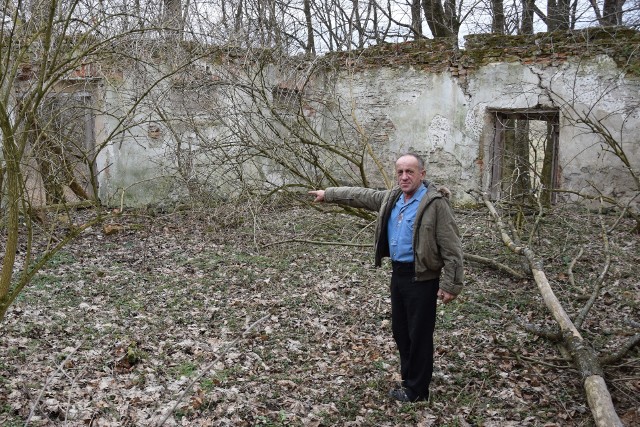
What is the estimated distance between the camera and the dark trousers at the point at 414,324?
4359 millimetres

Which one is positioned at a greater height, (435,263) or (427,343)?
(435,263)

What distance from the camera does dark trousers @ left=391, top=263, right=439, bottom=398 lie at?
436cm

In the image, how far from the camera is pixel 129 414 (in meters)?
4.38

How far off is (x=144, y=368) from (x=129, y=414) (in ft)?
2.69

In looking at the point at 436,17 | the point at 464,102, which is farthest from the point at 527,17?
the point at 464,102

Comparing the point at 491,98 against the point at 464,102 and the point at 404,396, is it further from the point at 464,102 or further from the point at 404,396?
the point at 404,396

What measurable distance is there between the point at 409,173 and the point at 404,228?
1.35 feet

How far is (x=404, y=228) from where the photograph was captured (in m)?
4.42

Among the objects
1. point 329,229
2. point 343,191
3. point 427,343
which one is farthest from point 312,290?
point 427,343

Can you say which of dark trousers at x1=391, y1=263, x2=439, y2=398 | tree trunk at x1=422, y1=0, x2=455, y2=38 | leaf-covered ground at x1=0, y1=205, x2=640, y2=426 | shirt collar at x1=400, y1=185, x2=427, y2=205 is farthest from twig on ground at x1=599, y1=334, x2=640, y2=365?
tree trunk at x1=422, y1=0, x2=455, y2=38

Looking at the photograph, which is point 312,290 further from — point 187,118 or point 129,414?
point 187,118

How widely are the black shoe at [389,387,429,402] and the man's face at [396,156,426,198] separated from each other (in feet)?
5.19

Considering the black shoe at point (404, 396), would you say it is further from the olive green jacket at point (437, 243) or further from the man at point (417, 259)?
the olive green jacket at point (437, 243)

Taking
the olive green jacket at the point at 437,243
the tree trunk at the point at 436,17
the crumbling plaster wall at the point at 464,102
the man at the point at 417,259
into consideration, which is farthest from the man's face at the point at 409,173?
the tree trunk at the point at 436,17
